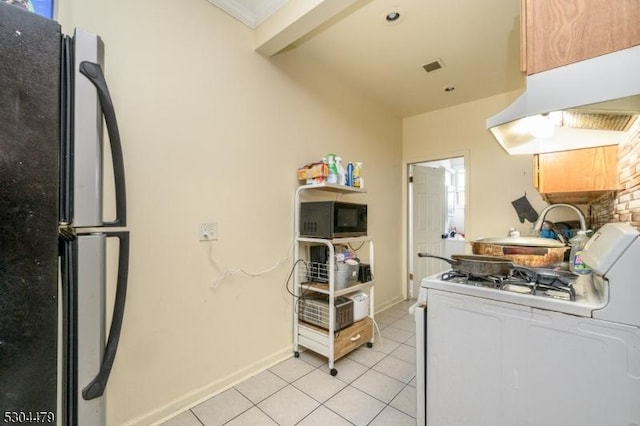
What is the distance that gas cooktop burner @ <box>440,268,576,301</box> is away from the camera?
97 cm

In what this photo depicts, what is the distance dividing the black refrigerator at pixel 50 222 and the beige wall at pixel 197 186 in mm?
899

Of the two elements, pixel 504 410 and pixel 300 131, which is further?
pixel 300 131

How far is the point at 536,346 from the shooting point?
0.93 meters

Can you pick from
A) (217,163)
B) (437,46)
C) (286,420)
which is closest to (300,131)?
(217,163)

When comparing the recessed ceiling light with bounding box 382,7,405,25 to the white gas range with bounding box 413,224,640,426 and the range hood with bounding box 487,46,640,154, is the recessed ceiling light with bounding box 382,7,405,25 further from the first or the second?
the white gas range with bounding box 413,224,640,426

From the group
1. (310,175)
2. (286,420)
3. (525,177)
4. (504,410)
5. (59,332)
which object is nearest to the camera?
(59,332)

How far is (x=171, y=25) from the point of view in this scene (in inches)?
64.2

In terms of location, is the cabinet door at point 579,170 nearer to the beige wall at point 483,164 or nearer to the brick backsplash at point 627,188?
the brick backsplash at point 627,188

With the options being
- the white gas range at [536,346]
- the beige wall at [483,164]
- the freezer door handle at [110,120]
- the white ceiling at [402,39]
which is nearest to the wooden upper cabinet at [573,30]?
the white gas range at [536,346]

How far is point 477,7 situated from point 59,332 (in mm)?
2659

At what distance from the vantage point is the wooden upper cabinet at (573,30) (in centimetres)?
80

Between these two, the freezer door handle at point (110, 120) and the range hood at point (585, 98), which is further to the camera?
the range hood at point (585, 98)

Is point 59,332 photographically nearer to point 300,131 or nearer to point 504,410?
point 504,410

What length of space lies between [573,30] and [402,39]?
5.02 ft
